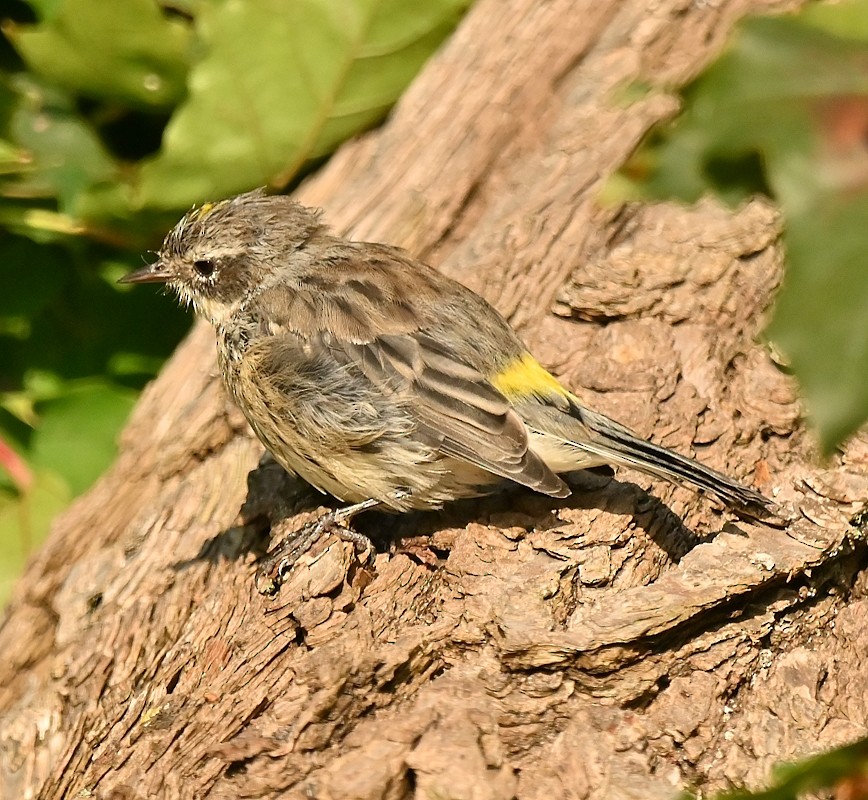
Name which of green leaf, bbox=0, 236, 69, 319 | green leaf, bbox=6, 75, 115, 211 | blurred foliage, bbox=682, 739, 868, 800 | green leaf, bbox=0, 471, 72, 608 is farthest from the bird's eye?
blurred foliage, bbox=682, 739, 868, 800

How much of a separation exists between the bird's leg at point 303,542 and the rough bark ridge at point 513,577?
11 centimetres

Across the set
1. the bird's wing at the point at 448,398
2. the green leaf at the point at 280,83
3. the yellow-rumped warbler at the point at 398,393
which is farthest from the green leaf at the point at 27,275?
the bird's wing at the point at 448,398

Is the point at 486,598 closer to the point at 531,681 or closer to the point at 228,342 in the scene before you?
the point at 531,681

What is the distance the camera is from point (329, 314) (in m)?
5.39

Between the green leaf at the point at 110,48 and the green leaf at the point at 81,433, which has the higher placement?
the green leaf at the point at 110,48

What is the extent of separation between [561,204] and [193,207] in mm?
2040

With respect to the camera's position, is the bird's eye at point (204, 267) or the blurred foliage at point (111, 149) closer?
the bird's eye at point (204, 267)

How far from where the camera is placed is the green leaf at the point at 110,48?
609 cm

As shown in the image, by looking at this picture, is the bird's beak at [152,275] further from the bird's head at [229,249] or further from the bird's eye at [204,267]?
the bird's eye at [204,267]

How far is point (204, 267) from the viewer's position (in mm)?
5848

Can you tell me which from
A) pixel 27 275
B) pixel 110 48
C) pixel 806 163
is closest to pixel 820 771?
pixel 806 163

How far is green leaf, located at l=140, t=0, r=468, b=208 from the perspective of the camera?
612 centimetres

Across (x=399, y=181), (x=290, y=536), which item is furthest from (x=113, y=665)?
(x=399, y=181)

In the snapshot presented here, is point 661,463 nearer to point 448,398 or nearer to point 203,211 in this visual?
point 448,398
